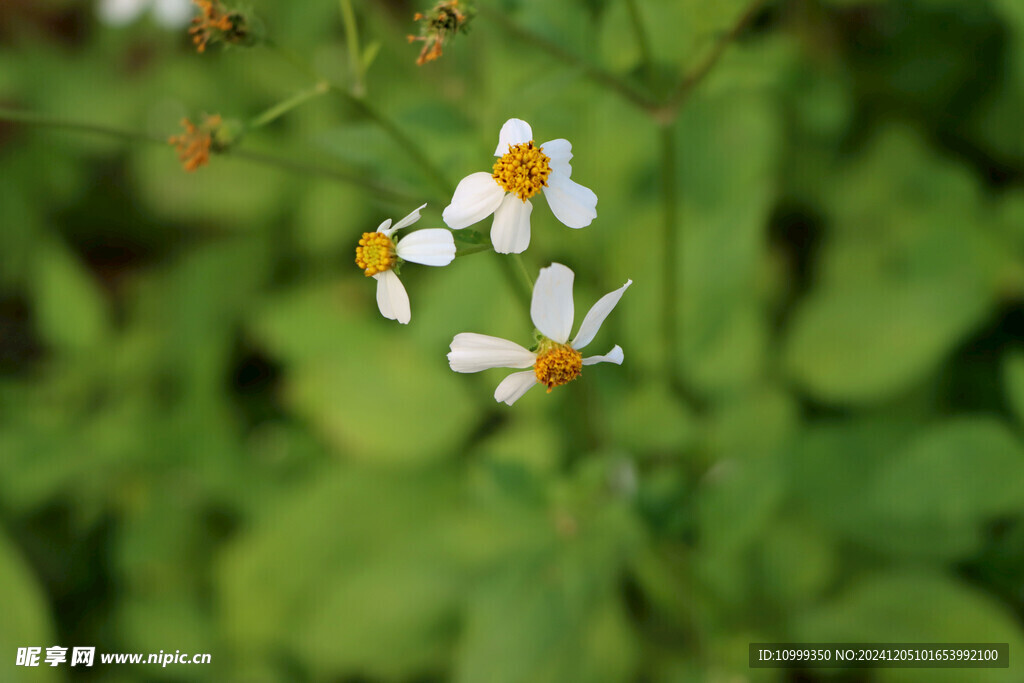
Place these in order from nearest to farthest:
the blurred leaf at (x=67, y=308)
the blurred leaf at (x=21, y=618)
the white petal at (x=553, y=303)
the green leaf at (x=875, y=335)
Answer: the white petal at (x=553, y=303) → the green leaf at (x=875, y=335) → the blurred leaf at (x=21, y=618) → the blurred leaf at (x=67, y=308)

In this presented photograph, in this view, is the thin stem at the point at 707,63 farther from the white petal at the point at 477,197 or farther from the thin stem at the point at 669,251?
the white petal at the point at 477,197

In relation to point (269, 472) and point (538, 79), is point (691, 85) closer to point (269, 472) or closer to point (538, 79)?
point (538, 79)

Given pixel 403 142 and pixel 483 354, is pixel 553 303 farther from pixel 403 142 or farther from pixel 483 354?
pixel 403 142

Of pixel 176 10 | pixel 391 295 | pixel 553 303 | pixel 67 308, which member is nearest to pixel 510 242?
pixel 553 303

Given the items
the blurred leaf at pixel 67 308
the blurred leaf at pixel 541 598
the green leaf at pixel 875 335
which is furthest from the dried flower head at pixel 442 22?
the blurred leaf at pixel 67 308

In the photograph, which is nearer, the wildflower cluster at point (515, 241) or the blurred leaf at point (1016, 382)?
the wildflower cluster at point (515, 241)

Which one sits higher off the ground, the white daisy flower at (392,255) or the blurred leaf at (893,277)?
the blurred leaf at (893,277)

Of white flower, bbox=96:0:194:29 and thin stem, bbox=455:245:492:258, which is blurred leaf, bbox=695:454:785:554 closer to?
thin stem, bbox=455:245:492:258

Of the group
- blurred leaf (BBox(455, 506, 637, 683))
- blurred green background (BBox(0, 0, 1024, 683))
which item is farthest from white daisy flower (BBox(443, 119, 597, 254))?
blurred leaf (BBox(455, 506, 637, 683))

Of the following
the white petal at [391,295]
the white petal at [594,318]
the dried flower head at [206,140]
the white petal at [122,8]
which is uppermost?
the white petal at [122,8]
